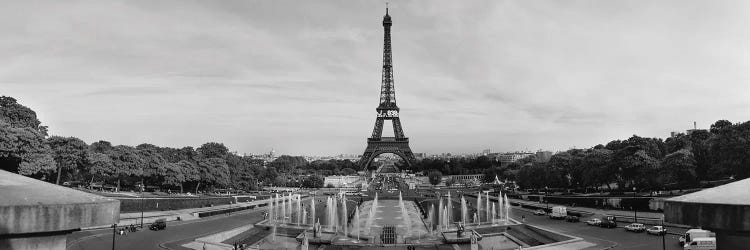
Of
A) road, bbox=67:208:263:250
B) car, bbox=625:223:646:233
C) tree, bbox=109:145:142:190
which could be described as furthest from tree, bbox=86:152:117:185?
car, bbox=625:223:646:233

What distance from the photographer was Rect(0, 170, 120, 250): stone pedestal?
334 centimetres

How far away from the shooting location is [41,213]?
3.43m

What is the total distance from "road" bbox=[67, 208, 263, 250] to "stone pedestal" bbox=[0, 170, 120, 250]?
1046 inches

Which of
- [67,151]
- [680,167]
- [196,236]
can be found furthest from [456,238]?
[67,151]

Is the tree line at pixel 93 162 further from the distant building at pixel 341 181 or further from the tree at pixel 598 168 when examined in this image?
the tree at pixel 598 168

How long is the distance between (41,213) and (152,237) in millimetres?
31823

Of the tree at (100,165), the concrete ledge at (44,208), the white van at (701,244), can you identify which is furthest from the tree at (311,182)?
the concrete ledge at (44,208)

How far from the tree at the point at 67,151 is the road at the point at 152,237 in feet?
70.0

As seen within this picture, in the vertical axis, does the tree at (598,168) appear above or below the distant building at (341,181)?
above

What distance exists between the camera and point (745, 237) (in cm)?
355

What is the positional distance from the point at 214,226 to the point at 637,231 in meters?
29.8

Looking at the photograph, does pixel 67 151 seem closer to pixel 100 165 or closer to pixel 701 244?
pixel 100 165

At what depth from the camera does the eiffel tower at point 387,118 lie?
142 metres

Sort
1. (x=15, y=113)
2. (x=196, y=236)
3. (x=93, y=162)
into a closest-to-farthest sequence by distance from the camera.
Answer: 1. (x=196, y=236)
2. (x=93, y=162)
3. (x=15, y=113)
